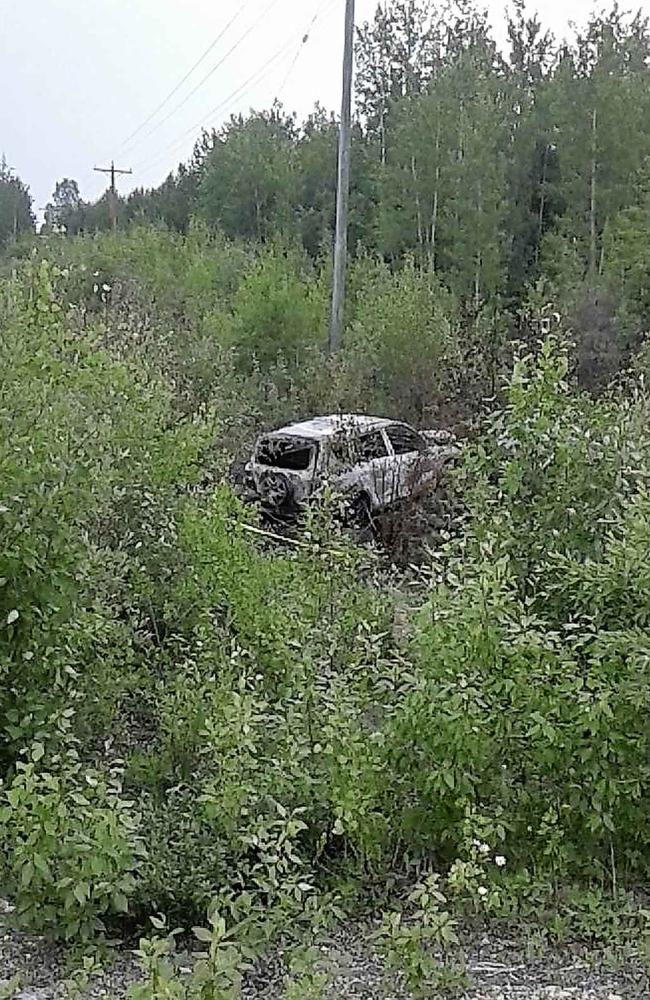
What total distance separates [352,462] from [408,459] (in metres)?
0.53

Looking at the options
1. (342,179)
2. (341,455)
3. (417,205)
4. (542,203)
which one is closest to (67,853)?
(341,455)

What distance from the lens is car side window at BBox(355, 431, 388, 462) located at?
10.9 meters

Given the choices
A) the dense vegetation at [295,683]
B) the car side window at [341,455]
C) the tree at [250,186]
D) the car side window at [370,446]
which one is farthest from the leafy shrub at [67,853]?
the tree at [250,186]

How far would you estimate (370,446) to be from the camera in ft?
36.5

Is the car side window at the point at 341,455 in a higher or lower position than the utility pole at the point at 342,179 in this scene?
lower

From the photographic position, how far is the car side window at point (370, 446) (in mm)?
10893

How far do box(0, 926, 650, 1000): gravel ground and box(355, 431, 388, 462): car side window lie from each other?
7038mm

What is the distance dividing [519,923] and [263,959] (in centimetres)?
96

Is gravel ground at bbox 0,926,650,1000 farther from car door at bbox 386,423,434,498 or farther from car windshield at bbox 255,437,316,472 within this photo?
car windshield at bbox 255,437,316,472

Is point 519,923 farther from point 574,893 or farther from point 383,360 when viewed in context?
point 383,360

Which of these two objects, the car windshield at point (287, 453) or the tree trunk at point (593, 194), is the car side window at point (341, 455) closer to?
the car windshield at point (287, 453)

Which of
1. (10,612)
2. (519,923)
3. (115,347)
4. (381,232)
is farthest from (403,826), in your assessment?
(381,232)

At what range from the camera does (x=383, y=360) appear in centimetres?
1482

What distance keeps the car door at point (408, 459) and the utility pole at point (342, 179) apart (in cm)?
499
